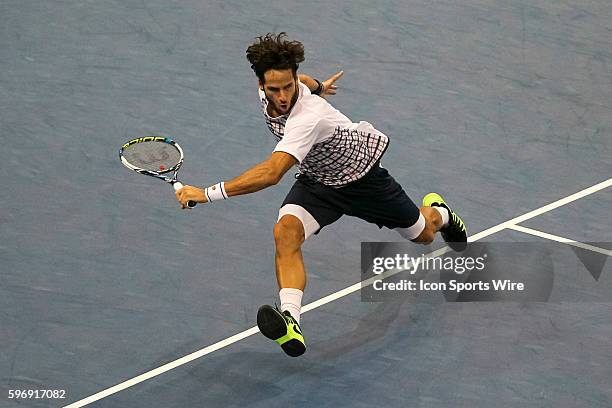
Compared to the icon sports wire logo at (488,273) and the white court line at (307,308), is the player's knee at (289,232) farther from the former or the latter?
the icon sports wire logo at (488,273)

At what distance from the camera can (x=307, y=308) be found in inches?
344

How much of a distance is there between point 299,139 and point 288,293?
1.03 m

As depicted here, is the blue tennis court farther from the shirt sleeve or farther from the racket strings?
the shirt sleeve

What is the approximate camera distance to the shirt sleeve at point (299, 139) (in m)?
7.72

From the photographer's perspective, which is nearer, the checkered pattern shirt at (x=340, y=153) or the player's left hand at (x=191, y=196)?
the player's left hand at (x=191, y=196)

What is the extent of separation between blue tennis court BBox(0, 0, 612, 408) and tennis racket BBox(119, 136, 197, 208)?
94 centimetres

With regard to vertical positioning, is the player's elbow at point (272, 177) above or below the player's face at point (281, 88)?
below

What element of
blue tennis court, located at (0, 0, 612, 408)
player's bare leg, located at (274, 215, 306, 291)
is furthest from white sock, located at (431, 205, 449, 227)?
player's bare leg, located at (274, 215, 306, 291)

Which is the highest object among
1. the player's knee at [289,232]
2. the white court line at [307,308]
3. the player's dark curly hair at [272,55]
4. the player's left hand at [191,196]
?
the player's dark curly hair at [272,55]

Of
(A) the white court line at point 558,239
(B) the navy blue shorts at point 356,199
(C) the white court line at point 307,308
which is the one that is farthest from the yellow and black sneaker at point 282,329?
(A) the white court line at point 558,239

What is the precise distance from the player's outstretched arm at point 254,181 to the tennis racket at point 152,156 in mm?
769

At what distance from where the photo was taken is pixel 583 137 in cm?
1085

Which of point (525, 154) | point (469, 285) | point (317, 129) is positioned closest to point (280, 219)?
point (317, 129)

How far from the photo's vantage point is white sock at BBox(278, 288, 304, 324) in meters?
7.93
